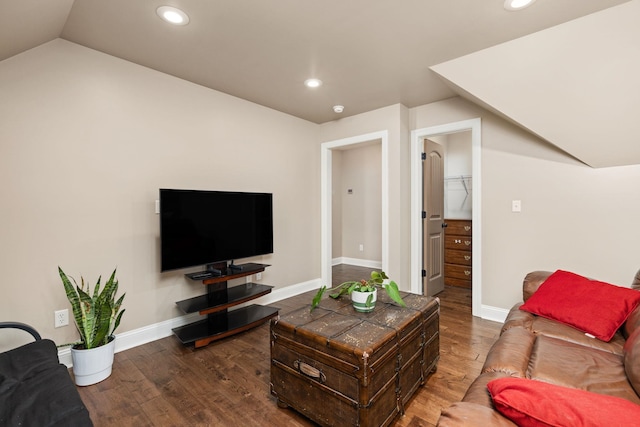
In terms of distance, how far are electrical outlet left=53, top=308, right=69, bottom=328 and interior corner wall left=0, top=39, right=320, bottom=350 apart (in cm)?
4

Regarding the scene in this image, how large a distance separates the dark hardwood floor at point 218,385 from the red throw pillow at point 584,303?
0.68 m

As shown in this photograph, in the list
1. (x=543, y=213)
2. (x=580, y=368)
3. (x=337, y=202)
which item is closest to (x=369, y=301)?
(x=580, y=368)

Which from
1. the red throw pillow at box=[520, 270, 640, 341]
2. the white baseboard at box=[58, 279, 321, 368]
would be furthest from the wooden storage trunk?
the white baseboard at box=[58, 279, 321, 368]

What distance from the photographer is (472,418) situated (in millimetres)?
866

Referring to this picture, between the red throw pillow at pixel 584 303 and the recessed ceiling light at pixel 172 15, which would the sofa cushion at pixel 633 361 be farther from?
the recessed ceiling light at pixel 172 15

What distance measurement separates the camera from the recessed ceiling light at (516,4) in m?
1.80

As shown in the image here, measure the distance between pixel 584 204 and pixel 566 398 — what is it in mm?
2517

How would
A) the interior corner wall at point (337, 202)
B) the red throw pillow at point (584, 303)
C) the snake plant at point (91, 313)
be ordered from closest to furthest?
the red throw pillow at point (584, 303), the snake plant at point (91, 313), the interior corner wall at point (337, 202)

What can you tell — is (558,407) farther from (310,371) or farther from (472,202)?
(472,202)

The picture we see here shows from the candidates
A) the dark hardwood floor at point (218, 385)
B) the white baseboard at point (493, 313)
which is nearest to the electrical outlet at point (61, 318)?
the dark hardwood floor at point (218, 385)

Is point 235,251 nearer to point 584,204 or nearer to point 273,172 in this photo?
point 273,172

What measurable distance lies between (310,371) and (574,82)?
2.61m

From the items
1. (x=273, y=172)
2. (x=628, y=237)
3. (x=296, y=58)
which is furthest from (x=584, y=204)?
(x=273, y=172)

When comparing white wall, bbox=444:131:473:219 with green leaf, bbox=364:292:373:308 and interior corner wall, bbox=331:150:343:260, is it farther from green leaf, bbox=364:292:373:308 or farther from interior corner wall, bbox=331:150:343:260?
green leaf, bbox=364:292:373:308
